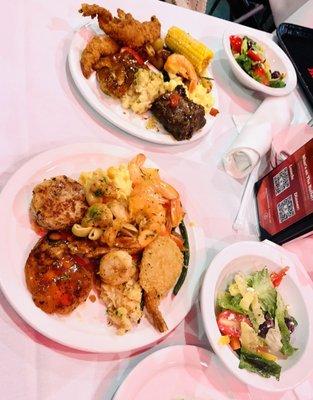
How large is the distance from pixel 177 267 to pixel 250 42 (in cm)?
134

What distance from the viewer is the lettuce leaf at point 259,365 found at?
1.21m

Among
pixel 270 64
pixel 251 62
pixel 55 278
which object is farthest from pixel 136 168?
pixel 270 64

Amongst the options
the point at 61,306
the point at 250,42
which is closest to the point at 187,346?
the point at 61,306

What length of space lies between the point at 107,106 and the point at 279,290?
95cm

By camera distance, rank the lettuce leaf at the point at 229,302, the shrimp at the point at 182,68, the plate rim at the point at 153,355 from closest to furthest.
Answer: the plate rim at the point at 153,355 < the lettuce leaf at the point at 229,302 < the shrimp at the point at 182,68

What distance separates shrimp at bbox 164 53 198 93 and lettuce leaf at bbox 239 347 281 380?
1.15m

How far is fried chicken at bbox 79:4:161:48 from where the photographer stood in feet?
5.53

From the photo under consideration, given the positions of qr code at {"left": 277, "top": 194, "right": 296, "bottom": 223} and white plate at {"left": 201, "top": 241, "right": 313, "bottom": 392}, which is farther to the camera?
qr code at {"left": 277, "top": 194, "right": 296, "bottom": 223}

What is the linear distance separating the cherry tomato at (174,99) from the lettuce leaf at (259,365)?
948 mm

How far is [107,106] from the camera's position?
64.7 inches

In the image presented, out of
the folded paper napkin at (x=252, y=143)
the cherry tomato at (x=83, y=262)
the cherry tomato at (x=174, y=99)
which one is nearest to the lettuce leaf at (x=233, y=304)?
the cherry tomato at (x=83, y=262)

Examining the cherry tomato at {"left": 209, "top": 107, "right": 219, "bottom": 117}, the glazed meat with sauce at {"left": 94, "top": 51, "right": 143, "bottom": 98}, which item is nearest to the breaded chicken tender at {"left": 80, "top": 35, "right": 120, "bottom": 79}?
the glazed meat with sauce at {"left": 94, "top": 51, "right": 143, "bottom": 98}

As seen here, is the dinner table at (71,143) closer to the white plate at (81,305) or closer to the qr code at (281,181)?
the white plate at (81,305)

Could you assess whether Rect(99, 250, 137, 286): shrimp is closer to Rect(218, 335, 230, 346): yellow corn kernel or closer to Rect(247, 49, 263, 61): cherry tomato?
Rect(218, 335, 230, 346): yellow corn kernel
